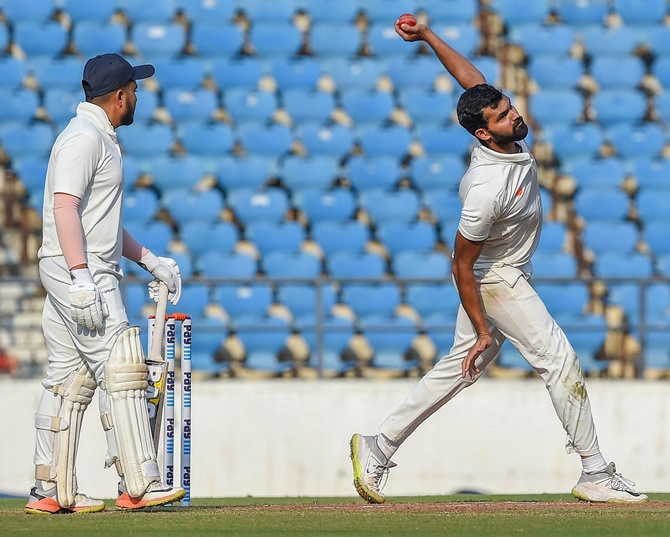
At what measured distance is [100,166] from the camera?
19.0ft

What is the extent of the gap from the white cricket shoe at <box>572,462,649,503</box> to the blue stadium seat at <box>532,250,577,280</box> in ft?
19.1

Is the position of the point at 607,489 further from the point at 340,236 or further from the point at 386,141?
the point at 386,141

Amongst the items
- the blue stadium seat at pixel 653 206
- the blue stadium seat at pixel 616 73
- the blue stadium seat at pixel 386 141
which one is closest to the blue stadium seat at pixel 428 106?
the blue stadium seat at pixel 386 141

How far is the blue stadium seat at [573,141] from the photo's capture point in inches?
546

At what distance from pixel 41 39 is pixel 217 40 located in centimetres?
193

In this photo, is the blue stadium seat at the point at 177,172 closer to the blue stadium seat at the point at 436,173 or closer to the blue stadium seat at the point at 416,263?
the blue stadium seat at the point at 436,173

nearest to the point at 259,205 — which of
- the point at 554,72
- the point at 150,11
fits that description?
the point at 150,11

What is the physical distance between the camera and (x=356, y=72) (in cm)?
1438

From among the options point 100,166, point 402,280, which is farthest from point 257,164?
point 100,166

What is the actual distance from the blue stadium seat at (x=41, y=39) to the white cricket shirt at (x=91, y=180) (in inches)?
353

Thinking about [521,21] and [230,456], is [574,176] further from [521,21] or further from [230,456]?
[230,456]

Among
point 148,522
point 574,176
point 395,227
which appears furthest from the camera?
point 574,176

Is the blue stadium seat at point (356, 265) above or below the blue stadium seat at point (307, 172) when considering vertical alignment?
below

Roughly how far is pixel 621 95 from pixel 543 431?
553cm
